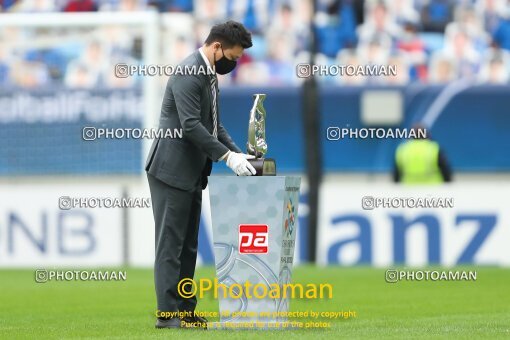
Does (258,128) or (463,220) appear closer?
(258,128)

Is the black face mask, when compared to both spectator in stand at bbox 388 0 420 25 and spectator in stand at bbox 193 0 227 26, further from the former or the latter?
spectator in stand at bbox 193 0 227 26

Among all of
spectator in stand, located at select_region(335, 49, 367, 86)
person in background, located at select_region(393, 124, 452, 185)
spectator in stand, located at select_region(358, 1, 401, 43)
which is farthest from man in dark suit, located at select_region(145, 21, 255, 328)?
spectator in stand, located at select_region(358, 1, 401, 43)

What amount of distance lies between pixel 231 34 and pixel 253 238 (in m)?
1.42

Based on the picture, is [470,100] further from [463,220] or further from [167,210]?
[167,210]

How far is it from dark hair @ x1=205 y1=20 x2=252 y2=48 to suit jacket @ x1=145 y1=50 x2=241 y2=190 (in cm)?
22

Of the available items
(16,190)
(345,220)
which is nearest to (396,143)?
(345,220)

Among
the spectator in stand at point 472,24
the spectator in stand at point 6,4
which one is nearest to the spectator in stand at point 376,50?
the spectator in stand at point 472,24

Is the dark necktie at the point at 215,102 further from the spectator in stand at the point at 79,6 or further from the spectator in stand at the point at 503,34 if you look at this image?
the spectator in stand at the point at 79,6

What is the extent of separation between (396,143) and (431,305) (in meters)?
9.37

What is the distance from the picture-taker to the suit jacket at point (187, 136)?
376 inches

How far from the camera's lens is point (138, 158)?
20.0 m

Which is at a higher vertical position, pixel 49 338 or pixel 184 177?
pixel 184 177

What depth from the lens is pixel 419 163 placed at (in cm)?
1916

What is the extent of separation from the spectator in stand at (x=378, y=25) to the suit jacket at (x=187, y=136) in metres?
15.0
